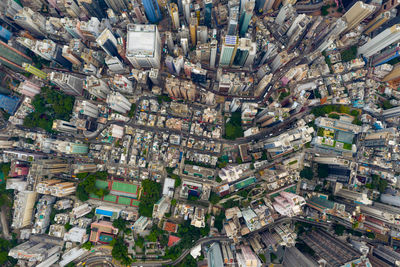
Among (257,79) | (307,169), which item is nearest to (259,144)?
(307,169)

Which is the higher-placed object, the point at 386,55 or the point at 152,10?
the point at 152,10

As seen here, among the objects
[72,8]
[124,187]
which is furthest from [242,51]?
[72,8]

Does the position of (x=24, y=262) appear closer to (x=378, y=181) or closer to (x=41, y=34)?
(x=41, y=34)

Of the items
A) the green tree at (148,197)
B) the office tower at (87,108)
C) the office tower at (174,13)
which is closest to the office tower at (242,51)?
the office tower at (174,13)

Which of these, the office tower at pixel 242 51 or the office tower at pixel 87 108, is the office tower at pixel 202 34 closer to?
the office tower at pixel 242 51

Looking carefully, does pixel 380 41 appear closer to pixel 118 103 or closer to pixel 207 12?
pixel 207 12

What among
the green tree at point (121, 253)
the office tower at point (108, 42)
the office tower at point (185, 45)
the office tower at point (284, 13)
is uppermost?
the office tower at point (284, 13)
